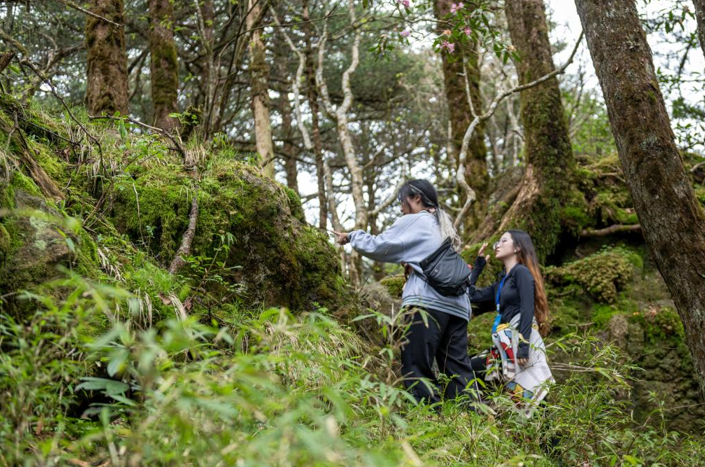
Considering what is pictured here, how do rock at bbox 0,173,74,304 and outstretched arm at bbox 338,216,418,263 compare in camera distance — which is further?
outstretched arm at bbox 338,216,418,263

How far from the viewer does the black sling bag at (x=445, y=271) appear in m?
4.58

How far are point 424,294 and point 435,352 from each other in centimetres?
50

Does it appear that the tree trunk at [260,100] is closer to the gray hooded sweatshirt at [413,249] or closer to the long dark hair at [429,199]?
the long dark hair at [429,199]

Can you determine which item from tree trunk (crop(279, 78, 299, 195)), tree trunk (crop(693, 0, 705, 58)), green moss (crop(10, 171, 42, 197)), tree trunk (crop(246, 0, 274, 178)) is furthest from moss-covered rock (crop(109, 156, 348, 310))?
tree trunk (crop(279, 78, 299, 195))

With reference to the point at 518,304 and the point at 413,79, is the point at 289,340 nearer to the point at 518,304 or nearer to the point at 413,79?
the point at 518,304

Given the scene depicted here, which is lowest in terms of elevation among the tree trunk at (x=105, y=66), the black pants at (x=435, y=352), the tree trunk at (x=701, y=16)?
the black pants at (x=435, y=352)

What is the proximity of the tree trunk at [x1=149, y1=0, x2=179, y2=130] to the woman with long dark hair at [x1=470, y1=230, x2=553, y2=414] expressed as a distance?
4.82 meters

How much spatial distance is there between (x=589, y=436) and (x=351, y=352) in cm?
198

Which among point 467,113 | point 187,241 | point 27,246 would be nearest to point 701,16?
point 187,241

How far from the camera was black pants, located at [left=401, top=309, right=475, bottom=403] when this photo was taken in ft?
14.6

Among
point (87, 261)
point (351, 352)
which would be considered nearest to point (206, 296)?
point (87, 261)

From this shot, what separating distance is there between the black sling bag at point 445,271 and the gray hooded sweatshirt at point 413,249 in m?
0.04

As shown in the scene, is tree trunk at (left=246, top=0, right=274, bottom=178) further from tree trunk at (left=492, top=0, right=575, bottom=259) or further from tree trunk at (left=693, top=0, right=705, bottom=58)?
tree trunk at (left=693, top=0, right=705, bottom=58)

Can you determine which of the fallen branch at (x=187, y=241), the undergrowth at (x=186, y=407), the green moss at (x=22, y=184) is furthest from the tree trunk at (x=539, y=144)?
the green moss at (x=22, y=184)
